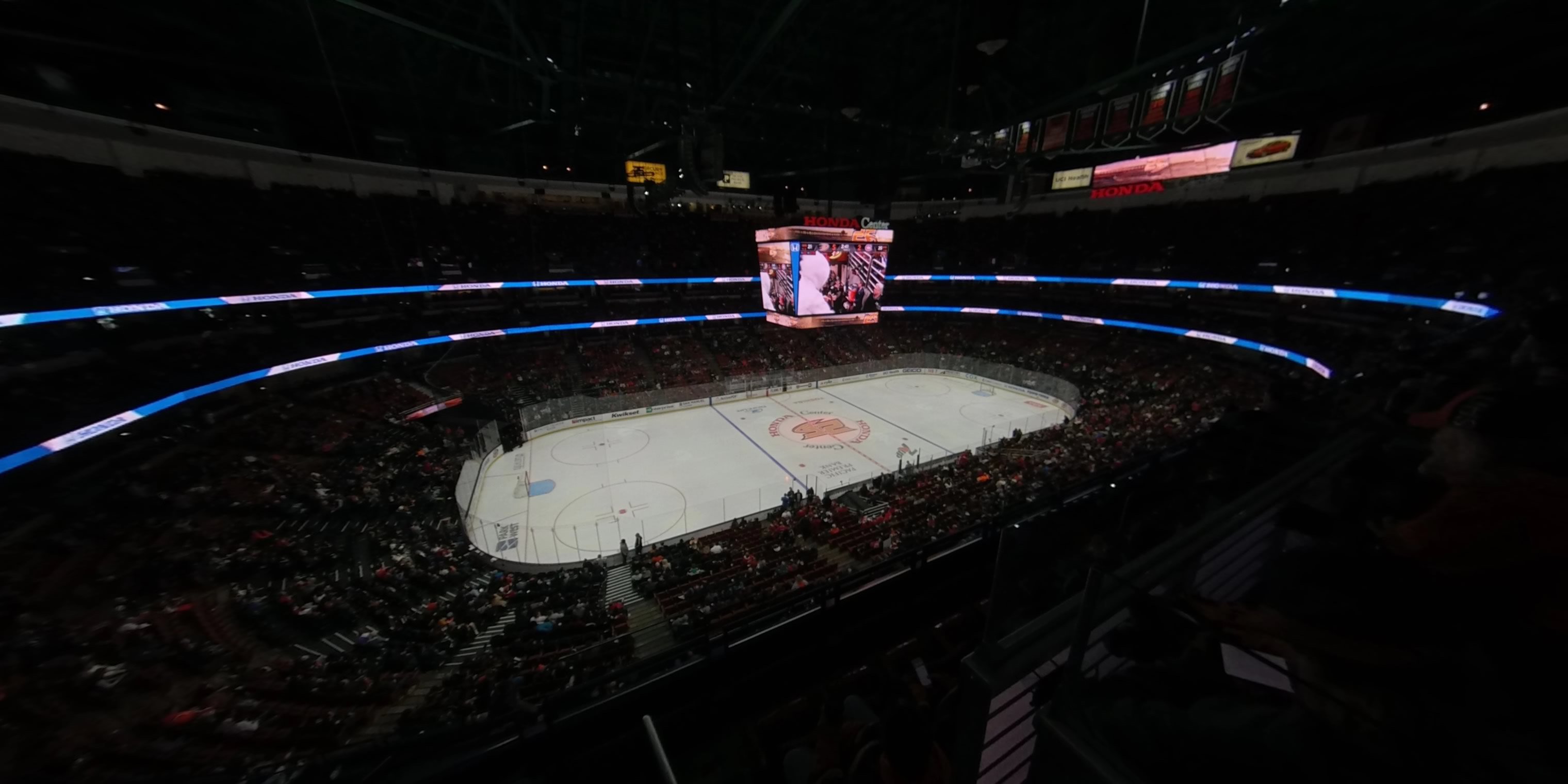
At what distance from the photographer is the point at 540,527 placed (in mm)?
13305

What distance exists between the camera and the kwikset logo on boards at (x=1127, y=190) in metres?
24.3

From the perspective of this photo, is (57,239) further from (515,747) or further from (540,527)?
(515,747)

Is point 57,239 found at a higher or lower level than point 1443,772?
higher

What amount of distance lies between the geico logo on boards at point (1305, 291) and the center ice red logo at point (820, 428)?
18.5m

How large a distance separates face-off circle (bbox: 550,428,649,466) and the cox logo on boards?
10164 mm

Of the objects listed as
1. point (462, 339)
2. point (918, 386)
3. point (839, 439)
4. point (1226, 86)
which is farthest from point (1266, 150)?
point (462, 339)

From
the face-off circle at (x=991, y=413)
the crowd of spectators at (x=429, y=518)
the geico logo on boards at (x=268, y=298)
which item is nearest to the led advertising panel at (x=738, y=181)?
the crowd of spectators at (x=429, y=518)

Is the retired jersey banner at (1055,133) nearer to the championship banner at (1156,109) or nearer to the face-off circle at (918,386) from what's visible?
the championship banner at (1156,109)

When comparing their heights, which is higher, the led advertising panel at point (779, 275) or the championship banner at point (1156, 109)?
the championship banner at point (1156, 109)

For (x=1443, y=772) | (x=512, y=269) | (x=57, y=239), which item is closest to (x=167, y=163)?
(x=57, y=239)

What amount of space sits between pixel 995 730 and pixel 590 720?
3912 millimetres

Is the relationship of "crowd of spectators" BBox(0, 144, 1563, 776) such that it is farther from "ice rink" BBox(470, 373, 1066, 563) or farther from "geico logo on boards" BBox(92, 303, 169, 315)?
"ice rink" BBox(470, 373, 1066, 563)

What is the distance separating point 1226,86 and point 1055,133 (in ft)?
15.6

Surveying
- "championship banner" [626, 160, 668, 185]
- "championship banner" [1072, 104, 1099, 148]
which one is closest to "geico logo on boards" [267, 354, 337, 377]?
"championship banner" [626, 160, 668, 185]
